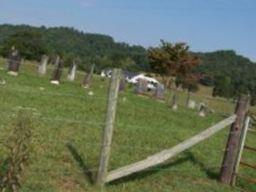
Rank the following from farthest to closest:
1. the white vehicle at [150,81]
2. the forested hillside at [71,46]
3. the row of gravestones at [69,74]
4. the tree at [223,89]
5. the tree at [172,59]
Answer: the forested hillside at [71,46] < the tree at [223,89] < the tree at [172,59] < the white vehicle at [150,81] < the row of gravestones at [69,74]

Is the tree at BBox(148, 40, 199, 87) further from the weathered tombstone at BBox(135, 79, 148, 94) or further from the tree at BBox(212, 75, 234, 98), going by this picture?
the tree at BBox(212, 75, 234, 98)

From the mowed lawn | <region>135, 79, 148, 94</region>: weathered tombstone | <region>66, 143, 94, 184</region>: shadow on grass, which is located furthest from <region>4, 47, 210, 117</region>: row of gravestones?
<region>66, 143, 94, 184</region>: shadow on grass

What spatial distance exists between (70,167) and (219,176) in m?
3.52

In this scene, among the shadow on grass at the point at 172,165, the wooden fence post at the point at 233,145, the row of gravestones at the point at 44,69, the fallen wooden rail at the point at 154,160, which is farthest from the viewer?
the row of gravestones at the point at 44,69

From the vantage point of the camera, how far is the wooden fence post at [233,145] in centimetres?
1180

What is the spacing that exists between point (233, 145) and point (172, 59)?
5312 cm

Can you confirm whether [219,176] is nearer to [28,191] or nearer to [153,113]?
[28,191]

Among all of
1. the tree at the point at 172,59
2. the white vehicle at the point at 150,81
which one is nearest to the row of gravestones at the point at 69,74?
the white vehicle at the point at 150,81

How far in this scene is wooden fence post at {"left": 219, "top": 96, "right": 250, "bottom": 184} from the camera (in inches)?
465

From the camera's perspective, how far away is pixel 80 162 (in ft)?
33.4

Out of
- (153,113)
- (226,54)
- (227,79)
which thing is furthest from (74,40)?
(153,113)

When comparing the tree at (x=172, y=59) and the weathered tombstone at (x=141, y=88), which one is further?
the tree at (x=172, y=59)

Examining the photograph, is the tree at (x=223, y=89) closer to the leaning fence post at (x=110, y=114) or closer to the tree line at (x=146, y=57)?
the tree line at (x=146, y=57)

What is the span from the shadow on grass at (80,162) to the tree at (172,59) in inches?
2099
